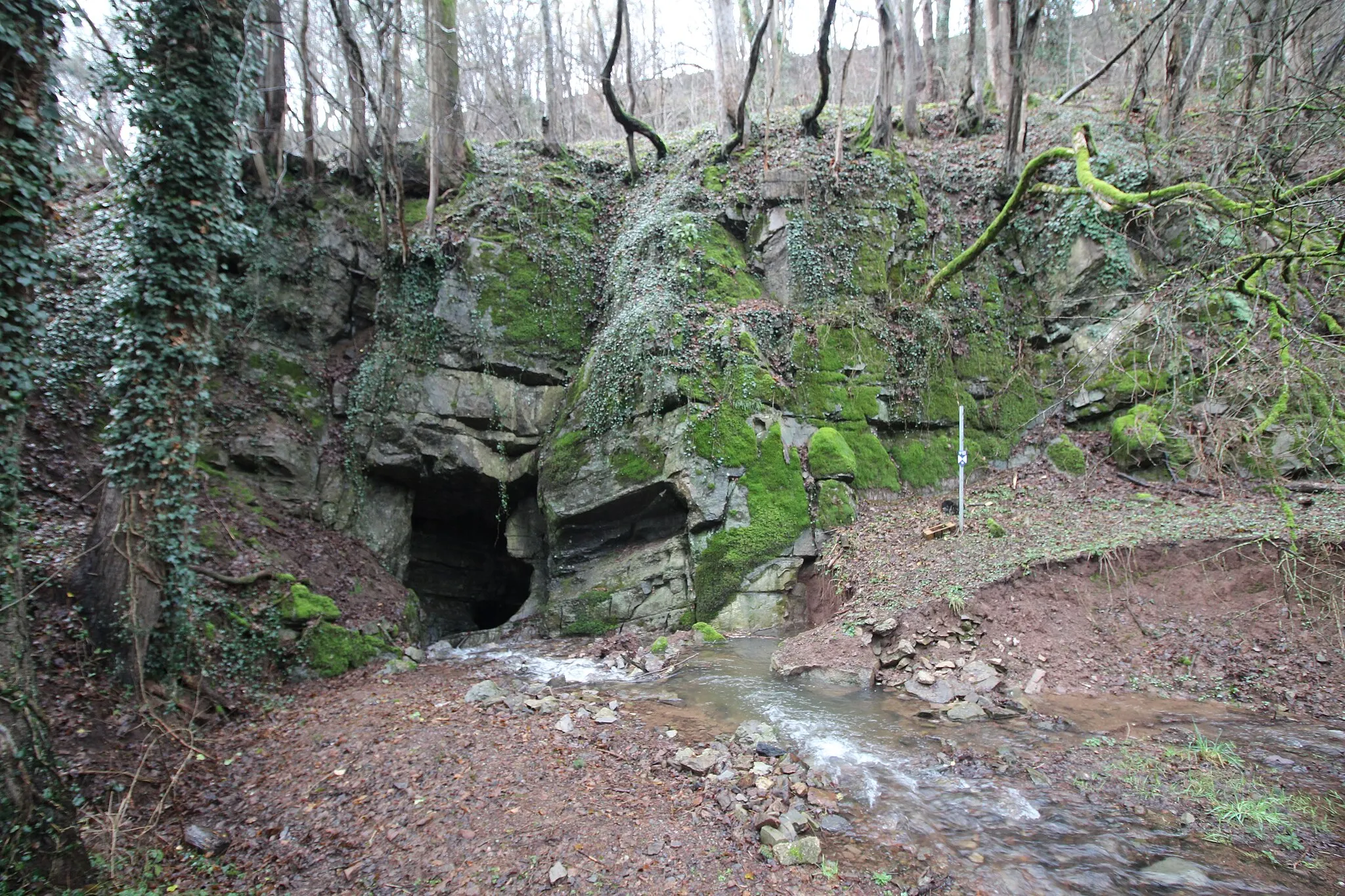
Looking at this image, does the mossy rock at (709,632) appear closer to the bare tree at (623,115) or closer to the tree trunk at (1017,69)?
the bare tree at (623,115)

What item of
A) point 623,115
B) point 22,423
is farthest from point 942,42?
point 22,423

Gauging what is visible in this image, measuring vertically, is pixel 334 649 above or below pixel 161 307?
below

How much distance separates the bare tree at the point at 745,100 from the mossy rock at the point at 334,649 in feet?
41.9

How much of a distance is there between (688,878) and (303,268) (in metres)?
11.9

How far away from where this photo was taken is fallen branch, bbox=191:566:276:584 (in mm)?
6418

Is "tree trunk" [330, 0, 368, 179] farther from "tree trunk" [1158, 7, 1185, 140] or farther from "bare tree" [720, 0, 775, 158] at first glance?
"tree trunk" [1158, 7, 1185, 140]

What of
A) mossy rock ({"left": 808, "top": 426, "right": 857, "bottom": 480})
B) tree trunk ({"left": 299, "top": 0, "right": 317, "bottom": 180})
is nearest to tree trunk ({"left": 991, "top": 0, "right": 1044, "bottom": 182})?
mossy rock ({"left": 808, "top": 426, "right": 857, "bottom": 480})

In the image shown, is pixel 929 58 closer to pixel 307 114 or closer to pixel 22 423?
pixel 307 114

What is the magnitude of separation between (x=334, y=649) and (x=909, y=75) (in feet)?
59.5

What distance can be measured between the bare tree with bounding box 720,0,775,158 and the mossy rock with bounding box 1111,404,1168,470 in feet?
33.0

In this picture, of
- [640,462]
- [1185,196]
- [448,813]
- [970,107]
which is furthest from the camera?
[970,107]

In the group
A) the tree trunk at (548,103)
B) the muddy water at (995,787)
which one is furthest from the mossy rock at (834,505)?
the tree trunk at (548,103)

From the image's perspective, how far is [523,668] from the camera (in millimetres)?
8266

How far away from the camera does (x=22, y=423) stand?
12.3 feet
